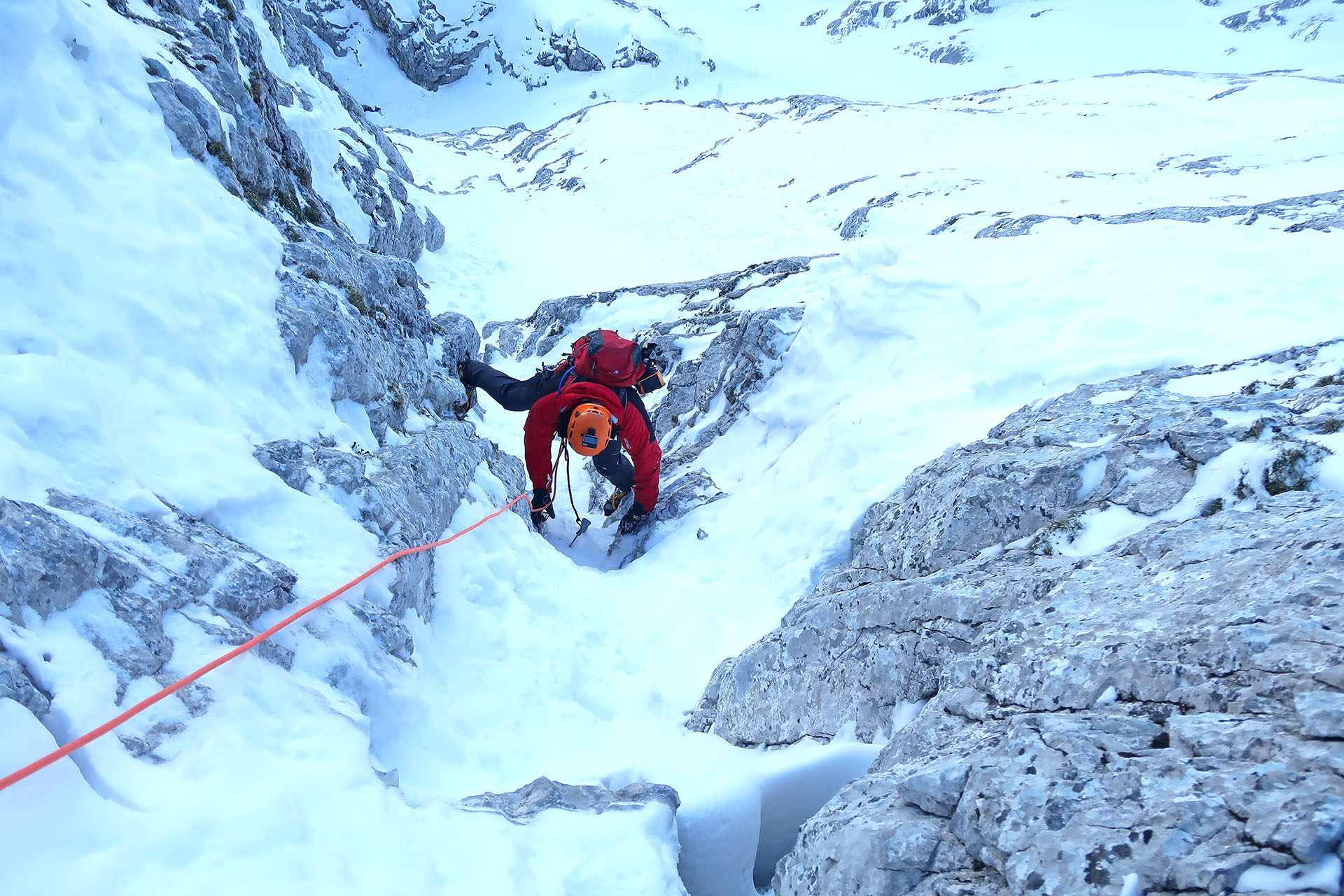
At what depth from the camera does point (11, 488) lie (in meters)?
2.82

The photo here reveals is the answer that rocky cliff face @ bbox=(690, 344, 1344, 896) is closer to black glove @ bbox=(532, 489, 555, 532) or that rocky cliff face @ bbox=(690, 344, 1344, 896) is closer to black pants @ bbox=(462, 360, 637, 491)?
black pants @ bbox=(462, 360, 637, 491)

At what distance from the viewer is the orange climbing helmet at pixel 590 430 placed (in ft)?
22.8

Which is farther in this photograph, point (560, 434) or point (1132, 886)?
point (560, 434)

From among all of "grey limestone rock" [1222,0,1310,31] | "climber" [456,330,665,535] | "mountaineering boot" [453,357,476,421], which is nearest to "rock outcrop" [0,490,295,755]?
"climber" [456,330,665,535]

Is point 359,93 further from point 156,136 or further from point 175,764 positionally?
point 175,764

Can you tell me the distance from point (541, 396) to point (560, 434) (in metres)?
0.76

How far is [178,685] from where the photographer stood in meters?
2.77

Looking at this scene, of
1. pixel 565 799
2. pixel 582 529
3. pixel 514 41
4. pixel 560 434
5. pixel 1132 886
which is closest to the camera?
pixel 1132 886

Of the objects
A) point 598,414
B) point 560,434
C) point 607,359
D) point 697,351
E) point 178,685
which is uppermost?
point 178,685

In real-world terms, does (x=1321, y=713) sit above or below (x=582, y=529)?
above

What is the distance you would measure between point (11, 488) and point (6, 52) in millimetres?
3057

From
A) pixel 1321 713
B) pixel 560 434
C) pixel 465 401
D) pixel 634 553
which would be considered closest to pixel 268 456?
pixel 560 434

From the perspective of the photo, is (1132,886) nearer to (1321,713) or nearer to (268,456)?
(1321,713)

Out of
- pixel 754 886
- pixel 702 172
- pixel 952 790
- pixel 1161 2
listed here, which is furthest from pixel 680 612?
pixel 1161 2
